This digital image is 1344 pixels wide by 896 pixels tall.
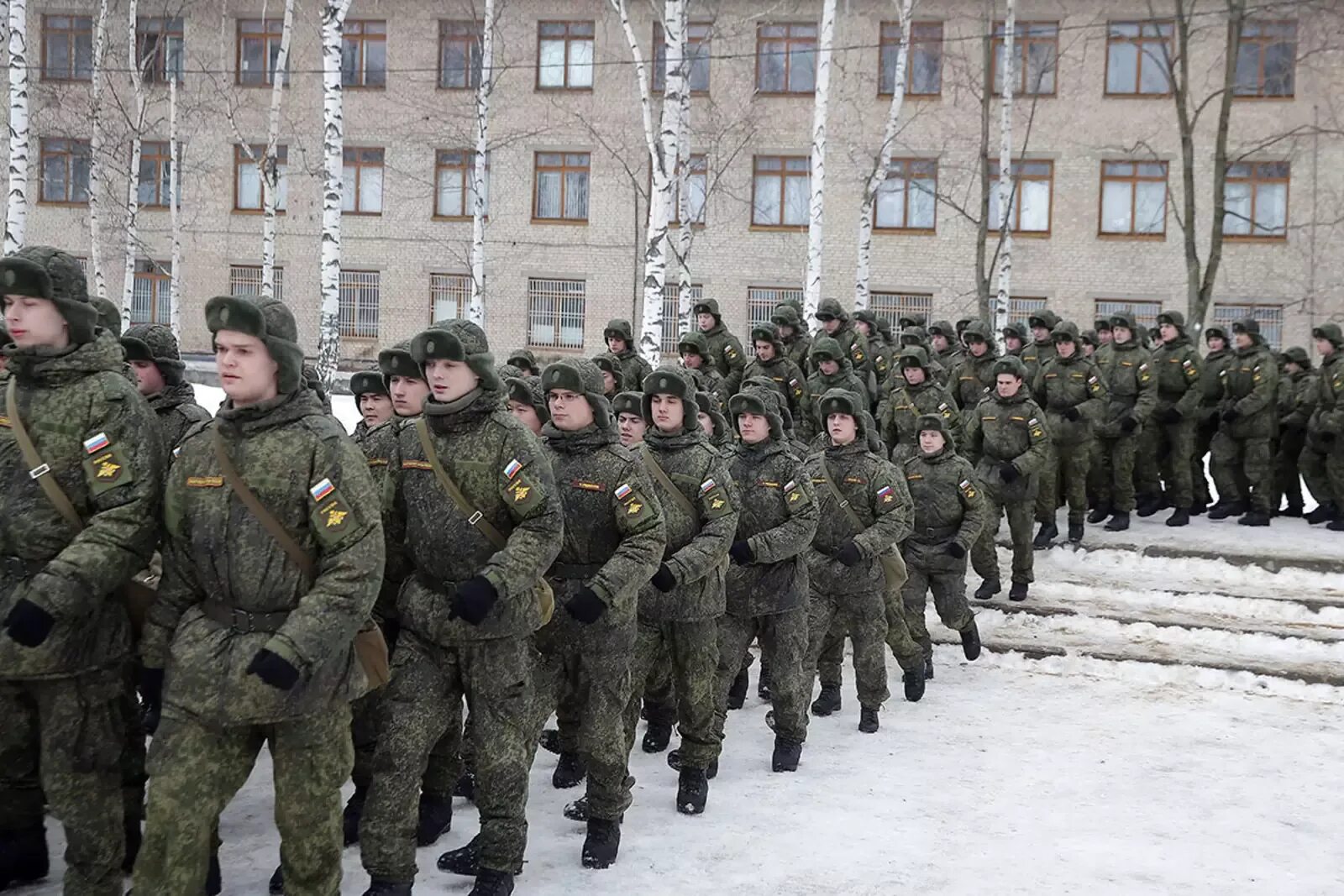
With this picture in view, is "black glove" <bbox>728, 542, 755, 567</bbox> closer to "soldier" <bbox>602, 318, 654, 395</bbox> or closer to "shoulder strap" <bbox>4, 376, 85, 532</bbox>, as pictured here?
"shoulder strap" <bbox>4, 376, 85, 532</bbox>

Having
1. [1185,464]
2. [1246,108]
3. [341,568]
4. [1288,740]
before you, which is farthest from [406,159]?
[341,568]

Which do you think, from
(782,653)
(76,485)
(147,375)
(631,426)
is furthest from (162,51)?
(76,485)

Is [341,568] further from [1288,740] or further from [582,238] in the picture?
[582,238]

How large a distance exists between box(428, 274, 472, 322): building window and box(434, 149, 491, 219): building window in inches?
54.7

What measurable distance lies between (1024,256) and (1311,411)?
45.9 ft

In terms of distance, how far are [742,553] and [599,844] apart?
1992mm

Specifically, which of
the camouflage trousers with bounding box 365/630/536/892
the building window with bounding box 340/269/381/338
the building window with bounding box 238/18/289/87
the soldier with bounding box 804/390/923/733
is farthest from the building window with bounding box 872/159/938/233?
the camouflage trousers with bounding box 365/630/536/892

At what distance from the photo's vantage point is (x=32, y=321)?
15.3ft

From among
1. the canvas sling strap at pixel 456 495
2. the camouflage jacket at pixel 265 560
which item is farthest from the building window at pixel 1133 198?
the camouflage jacket at pixel 265 560

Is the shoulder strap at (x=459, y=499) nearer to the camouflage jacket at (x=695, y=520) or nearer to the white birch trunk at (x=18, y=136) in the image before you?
the camouflage jacket at (x=695, y=520)

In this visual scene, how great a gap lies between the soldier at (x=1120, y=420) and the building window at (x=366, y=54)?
798 inches

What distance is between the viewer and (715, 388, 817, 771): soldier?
7.61 meters

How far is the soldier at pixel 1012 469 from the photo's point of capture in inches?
472

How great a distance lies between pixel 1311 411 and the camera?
14438 millimetres
